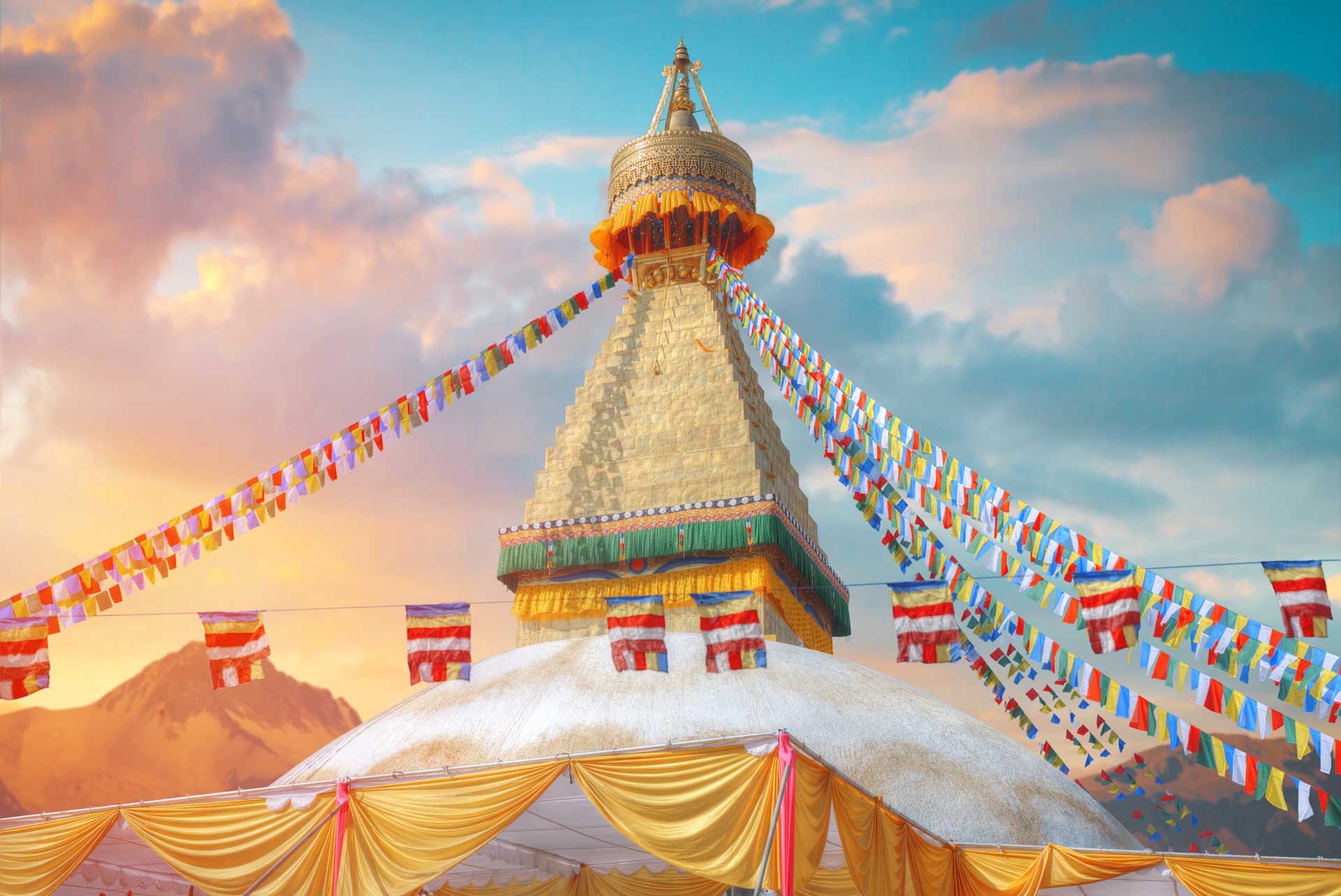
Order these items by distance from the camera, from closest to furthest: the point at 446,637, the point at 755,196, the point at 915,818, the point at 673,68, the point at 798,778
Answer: the point at 798,778 < the point at 915,818 < the point at 446,637 < the point at 755,196 < the point at 673,68

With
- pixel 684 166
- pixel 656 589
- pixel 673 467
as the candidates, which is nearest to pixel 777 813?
pixel 656 589

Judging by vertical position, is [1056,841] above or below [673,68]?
below

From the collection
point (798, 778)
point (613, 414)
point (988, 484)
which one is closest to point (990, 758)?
point (988, 484)

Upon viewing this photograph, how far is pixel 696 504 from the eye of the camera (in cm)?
1536

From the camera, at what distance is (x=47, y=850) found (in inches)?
407

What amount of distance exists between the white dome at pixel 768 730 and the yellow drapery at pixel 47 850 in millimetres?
1870

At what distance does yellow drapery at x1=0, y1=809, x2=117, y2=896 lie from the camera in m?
10.2

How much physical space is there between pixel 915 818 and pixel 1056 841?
1422mm

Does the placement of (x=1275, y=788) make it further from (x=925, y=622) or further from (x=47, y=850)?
(x=47, y=850)

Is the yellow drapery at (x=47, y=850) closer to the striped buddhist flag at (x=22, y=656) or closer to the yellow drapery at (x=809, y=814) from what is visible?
the striped buddhist flag at (x=22, y=656)

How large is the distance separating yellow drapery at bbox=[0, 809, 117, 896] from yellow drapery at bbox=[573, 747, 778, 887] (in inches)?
175

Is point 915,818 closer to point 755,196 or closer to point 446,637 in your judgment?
point 446,637

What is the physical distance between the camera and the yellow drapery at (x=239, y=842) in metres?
9.57

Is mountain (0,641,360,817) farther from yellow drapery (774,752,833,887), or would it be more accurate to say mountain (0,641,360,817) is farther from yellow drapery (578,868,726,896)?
yellow drapery (774,752,833,887)
